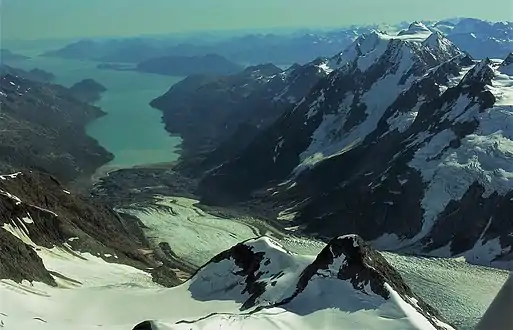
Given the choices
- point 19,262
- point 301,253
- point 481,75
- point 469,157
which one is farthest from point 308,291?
point 481,75

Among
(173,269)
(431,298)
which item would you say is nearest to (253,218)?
(173,269)

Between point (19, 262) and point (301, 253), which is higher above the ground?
point (19, 262)

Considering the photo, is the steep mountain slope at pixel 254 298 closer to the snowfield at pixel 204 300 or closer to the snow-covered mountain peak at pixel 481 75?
the snowfield at pixel 204 300

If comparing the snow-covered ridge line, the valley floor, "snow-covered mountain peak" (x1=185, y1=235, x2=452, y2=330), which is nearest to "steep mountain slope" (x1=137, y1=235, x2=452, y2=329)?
"snow-covered mountain peak" (x1=185, y1=235, x2=452, y2=330)

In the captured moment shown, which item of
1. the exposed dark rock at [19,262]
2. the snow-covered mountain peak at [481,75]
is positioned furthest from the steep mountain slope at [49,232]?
the snow-covered mountain peak at [481,75]

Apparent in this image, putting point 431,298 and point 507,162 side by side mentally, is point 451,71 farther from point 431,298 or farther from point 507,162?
point 431,298

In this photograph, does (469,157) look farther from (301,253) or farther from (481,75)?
(301,253)

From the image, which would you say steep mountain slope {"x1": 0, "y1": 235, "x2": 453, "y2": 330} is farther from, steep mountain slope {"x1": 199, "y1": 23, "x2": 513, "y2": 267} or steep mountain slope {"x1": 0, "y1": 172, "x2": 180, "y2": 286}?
steep mountain slope {"x1": 199, "y1": 23, "x2": 513, "y2": 267}

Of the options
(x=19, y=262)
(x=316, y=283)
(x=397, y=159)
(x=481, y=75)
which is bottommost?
(x=397, y=159)
